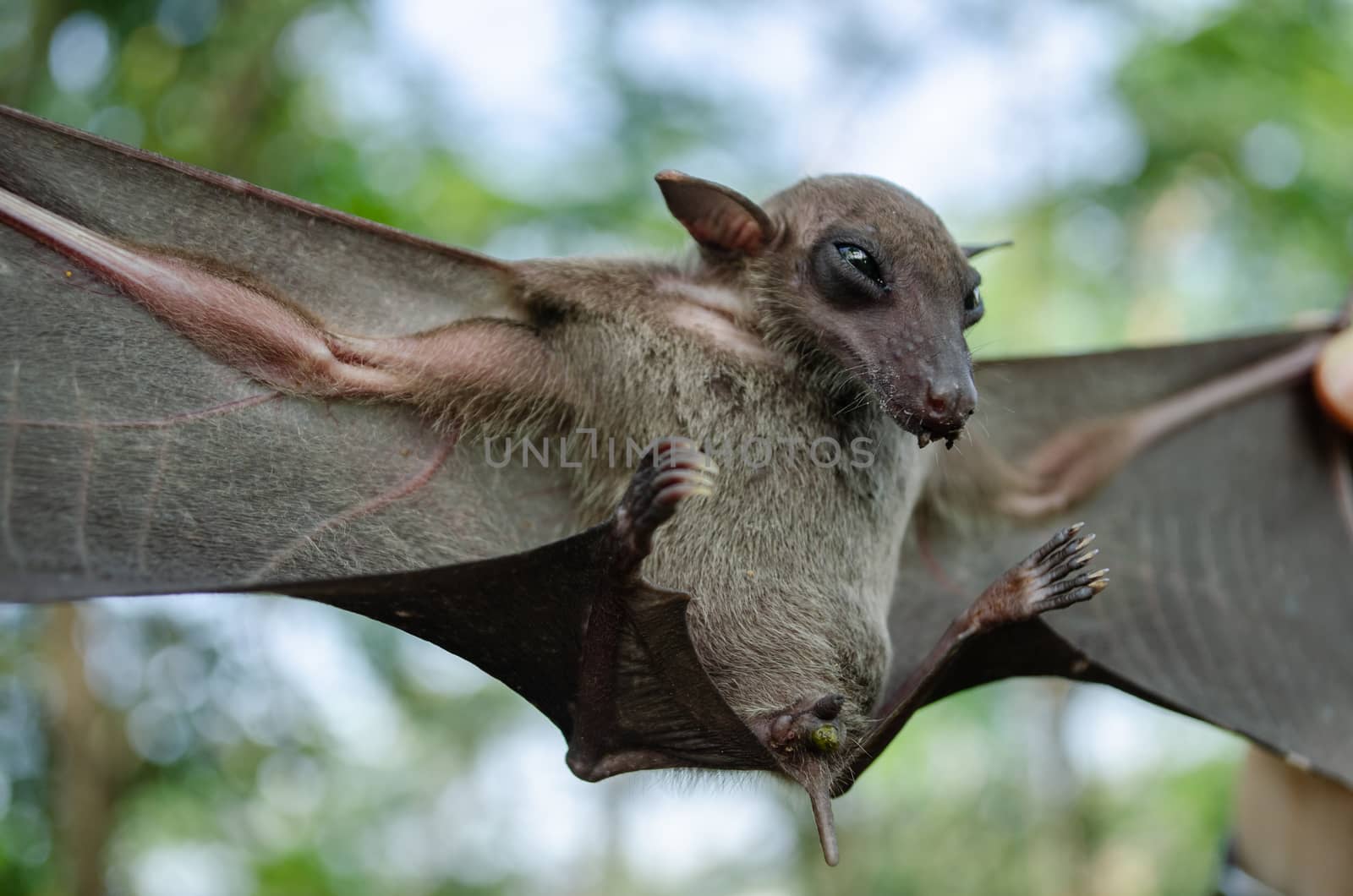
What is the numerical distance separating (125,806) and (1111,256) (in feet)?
35.7

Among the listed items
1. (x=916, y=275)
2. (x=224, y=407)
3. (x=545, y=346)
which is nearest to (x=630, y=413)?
(x=545, y=346)

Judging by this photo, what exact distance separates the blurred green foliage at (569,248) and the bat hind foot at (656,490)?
3.09 feet

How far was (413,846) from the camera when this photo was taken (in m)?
23.4

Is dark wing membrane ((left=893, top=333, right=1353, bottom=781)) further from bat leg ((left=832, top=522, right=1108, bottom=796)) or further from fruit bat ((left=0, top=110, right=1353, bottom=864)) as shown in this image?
bat leg ((left=832, top=522, right=1108, bottom=796))

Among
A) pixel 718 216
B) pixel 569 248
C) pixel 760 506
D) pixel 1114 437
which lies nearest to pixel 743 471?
pixel 760 506

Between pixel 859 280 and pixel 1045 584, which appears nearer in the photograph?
pixel 1045 584

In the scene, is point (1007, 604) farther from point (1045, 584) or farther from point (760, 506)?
point (760, 506)

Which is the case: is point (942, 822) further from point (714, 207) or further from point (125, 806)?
point (714, 207)

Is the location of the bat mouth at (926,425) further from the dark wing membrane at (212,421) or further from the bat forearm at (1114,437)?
the bat forearm at (1114,437)

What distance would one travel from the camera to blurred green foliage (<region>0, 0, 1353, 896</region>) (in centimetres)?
557

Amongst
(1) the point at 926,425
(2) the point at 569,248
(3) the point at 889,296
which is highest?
(3) the point at 889,296

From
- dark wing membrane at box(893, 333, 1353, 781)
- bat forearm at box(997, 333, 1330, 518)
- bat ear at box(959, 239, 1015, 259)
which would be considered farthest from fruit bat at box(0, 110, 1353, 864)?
bat forearm at box(997, 333, 1330, 518)

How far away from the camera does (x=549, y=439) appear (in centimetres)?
240

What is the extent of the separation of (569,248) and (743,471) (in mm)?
5297
